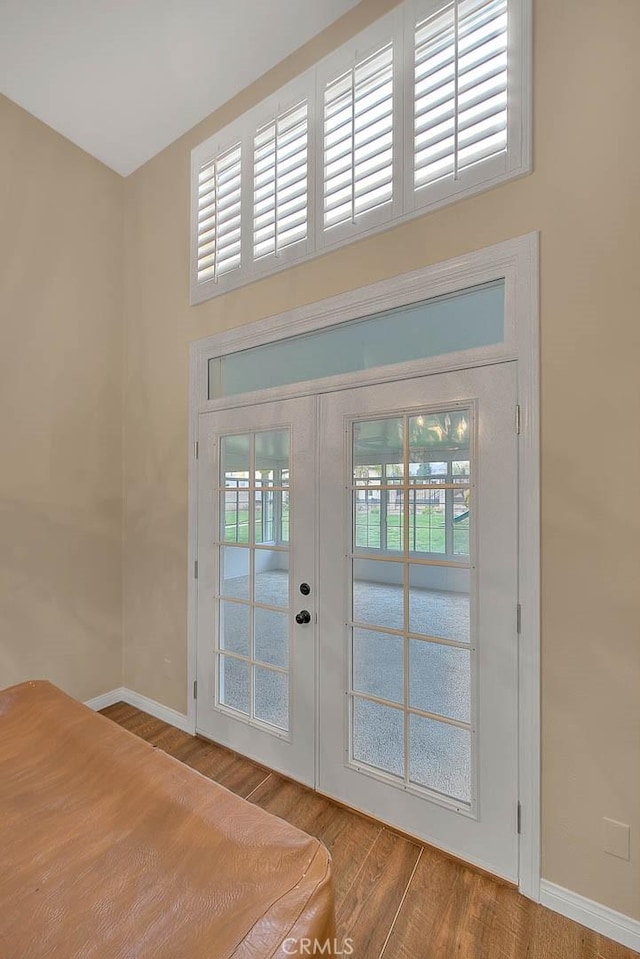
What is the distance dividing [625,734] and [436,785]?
776 millimetres

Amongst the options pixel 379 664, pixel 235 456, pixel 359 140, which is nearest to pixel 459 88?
pixel 359 140

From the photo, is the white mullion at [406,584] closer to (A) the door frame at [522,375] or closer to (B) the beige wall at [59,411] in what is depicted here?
(A) the door frame at [522,375]

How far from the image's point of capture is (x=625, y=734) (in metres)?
1.48

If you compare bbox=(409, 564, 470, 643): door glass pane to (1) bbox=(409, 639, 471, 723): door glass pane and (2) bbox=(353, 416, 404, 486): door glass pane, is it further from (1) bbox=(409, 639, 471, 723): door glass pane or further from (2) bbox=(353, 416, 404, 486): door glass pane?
(2) bbox=(353, 416, 404, 486): door glass pane

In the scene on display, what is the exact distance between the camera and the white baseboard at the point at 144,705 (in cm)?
277

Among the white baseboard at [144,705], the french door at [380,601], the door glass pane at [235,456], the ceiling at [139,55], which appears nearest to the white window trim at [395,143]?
→ the ceiling at [139,55]

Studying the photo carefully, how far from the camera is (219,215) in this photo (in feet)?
8.82

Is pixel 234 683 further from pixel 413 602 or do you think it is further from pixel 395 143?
pixel 395 143

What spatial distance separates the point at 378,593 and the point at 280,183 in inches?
87.9

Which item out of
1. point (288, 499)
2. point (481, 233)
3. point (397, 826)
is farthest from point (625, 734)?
point (481, 233)

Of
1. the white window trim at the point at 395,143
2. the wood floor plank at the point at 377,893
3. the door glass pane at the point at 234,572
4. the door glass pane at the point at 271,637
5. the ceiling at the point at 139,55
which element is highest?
the ceiling at the point at 139,55

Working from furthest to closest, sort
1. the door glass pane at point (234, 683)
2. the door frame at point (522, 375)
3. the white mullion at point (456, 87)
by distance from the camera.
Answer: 1. the door glass pane at point (234, 683)
2. the white mullion at point (456, 87)
3. the door frame at point (522, 375)

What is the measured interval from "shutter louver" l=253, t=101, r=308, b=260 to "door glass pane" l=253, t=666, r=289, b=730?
2297mm

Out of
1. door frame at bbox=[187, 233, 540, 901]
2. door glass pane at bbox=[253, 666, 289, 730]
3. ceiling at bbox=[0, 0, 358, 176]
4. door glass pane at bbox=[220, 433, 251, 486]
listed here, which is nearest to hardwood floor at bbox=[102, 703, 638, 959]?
door frame at bbox=[187, 233, 540, 901]
